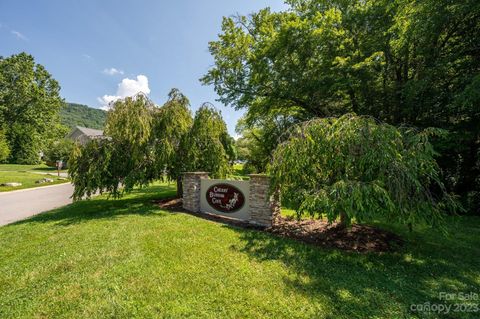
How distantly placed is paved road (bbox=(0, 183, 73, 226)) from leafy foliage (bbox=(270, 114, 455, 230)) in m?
9.68

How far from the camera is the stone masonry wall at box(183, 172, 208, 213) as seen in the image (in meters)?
8.05

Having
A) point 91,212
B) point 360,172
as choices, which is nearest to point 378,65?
point 360,172

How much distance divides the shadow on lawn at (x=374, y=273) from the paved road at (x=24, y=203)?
9.01 metres

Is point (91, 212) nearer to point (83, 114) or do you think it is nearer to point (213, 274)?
point (213, 274)

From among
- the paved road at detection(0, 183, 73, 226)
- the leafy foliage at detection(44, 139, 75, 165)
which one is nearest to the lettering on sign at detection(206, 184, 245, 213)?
the paved road at detection(0, 183, 73, 226)

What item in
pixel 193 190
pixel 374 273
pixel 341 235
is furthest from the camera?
pixel 193 190

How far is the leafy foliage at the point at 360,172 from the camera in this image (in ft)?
14.0

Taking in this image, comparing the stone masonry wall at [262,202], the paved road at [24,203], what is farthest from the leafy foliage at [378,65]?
the paved road at [24,203]

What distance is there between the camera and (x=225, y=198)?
291 inches

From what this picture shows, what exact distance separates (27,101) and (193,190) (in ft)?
101

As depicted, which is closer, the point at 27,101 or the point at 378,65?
the point at 378,65

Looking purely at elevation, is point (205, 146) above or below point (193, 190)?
above

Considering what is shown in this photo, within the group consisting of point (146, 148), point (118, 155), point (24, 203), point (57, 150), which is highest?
point (57, 150)

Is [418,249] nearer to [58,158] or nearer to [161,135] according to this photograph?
[161,135]
